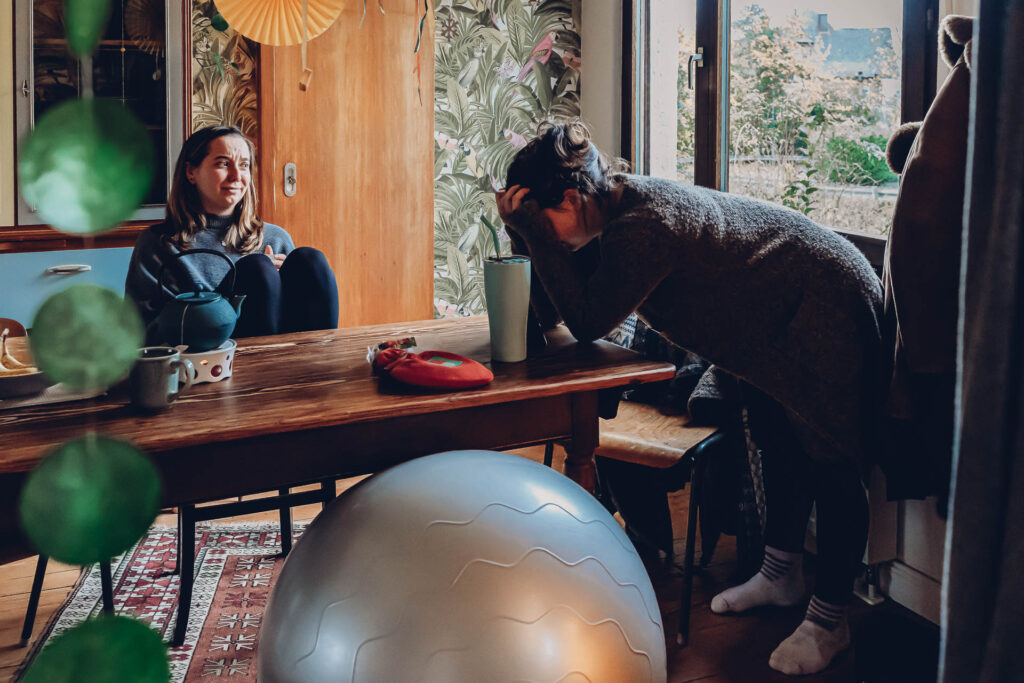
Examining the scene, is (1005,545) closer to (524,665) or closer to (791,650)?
(524,665)

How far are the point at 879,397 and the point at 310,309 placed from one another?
1.30m

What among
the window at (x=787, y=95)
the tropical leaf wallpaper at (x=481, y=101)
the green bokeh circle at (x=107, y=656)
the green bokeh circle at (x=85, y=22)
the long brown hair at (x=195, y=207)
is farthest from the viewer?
the tropical leaf wallpaper at (x=481, y=101)

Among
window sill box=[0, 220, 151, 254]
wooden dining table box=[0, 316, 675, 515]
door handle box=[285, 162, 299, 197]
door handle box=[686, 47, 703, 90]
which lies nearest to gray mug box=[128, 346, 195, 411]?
wooden dining table box=[0, 316, 675, 515]

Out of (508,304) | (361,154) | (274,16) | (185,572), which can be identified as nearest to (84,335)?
(508,304)

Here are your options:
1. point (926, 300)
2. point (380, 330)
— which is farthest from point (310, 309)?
point (926, 300)

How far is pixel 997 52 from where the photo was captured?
3.44 feet

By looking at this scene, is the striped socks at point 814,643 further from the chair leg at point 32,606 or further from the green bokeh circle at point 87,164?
the green bokeh circle at point 87,164

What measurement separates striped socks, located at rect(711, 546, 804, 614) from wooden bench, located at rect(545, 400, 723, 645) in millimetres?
138

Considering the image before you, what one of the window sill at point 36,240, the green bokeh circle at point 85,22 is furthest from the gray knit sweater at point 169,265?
the green bokeh circle at point 85,22

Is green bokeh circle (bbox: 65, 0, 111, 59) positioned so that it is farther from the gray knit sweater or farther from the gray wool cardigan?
the gray knit sweater

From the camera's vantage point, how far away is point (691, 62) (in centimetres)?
332

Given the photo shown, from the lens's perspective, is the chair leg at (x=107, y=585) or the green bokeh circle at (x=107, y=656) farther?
the chair leg at (x=107, y=585)

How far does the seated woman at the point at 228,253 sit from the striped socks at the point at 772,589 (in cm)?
120

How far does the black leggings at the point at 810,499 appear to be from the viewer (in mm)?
1829
